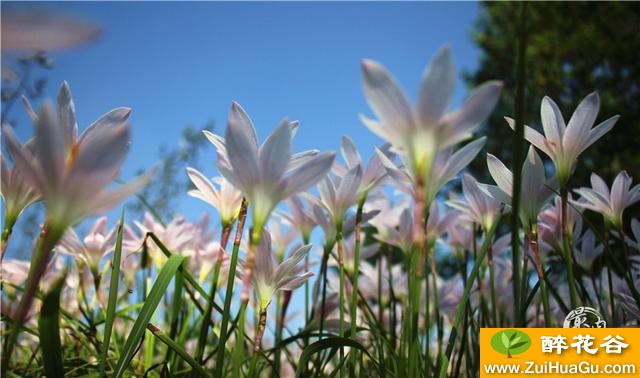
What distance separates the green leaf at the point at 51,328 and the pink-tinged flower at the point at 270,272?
0.66 ft

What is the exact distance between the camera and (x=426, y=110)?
365 millimetres

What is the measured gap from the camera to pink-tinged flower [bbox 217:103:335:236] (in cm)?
42

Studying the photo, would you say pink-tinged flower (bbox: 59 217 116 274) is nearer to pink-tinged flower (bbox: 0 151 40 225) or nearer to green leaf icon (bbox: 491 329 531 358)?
pink-tinged flower (bbox: 0 151 40 225)

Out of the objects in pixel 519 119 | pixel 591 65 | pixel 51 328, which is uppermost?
pixel 591 65

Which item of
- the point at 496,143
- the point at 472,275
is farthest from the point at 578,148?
the point at 496,143

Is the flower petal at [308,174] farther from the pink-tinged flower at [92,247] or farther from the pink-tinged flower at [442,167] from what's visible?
the pink-tinged flower at [92,247]

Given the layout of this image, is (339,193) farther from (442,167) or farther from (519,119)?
(519,119)

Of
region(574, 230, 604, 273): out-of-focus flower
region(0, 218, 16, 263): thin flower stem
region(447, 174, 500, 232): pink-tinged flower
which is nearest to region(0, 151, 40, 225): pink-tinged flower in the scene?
region(0, 218, 16, 263): thin flower stem

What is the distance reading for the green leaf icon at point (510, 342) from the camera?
49 cm

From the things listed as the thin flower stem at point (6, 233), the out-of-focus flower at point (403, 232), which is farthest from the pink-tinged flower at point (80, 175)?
the out-of-focus flower at point (403, 232)

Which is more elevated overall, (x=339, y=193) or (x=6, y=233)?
(x=339, y=193)

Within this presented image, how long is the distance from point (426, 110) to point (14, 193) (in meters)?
0.36

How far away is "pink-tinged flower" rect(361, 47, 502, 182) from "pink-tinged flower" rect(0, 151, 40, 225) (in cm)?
30

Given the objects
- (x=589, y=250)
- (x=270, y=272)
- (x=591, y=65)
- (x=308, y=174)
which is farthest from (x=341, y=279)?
(x=591, y=65)
